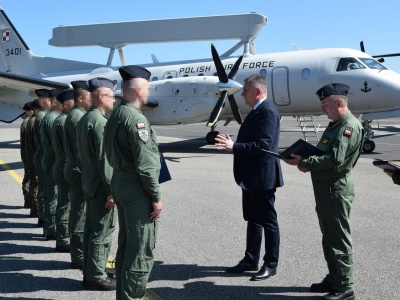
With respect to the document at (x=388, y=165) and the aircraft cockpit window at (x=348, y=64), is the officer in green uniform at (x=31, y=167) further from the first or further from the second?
the aircraft cockpit window at (x=348, y=64)

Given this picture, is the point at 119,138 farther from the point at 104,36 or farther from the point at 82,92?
the point at 104,36

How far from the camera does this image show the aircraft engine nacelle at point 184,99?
50.0 ft

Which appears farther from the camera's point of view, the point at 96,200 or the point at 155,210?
the point at 96,200

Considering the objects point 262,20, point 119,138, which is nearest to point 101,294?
point 119,138

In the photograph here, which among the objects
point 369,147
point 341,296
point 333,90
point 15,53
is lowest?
point 369,147

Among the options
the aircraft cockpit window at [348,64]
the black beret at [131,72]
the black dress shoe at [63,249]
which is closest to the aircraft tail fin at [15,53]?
the aircraft cockpit window at [348,64]

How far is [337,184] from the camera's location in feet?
13.6

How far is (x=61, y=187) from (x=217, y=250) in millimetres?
1998

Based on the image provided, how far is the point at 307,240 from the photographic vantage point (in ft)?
19.8

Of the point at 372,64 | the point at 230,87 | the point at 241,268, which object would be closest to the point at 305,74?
the point at 372,64

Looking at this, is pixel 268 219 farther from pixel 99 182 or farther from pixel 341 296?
pixel 99 182

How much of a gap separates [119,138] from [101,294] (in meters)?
1.66

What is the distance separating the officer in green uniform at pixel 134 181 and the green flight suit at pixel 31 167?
4196 mm

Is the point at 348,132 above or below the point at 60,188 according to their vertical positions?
above
